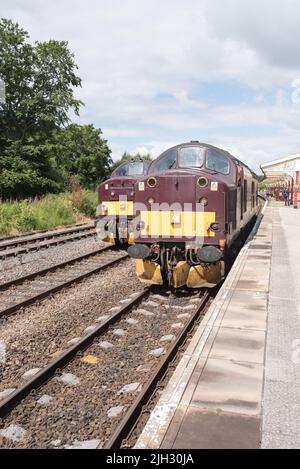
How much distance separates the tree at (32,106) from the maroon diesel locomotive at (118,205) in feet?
55.0

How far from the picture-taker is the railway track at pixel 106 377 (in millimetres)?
4242

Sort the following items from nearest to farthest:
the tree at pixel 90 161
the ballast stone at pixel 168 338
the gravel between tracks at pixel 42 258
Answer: the ballast stone at pixel 168 338 < the gravel between tracks at pixel 42 258 < the tree at pixel 90 161

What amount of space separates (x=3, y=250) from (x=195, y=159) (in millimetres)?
7520

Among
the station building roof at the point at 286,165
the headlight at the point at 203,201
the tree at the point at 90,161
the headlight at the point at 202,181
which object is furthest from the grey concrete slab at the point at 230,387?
the tree at the point at 90,161

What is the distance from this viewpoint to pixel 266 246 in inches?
540

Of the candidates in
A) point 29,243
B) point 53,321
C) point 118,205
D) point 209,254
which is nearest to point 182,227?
point 209,254

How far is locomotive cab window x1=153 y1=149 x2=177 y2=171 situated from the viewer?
31.5 ft

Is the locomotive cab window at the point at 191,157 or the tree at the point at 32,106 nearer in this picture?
the locomotive cab window at the point at 191,157

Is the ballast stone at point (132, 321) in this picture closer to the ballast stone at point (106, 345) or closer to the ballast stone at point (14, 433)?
the ballast stone at point (106, 345)

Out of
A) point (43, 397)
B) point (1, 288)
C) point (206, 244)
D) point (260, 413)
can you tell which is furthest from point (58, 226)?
point (260, 413)

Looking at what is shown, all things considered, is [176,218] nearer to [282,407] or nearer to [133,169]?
[282,407]

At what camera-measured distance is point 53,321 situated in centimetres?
717

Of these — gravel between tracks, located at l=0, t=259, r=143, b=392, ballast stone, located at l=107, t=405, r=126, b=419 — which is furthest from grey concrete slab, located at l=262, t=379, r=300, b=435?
gravel between tracks, located at l=0, t=259, r=143, b=392
